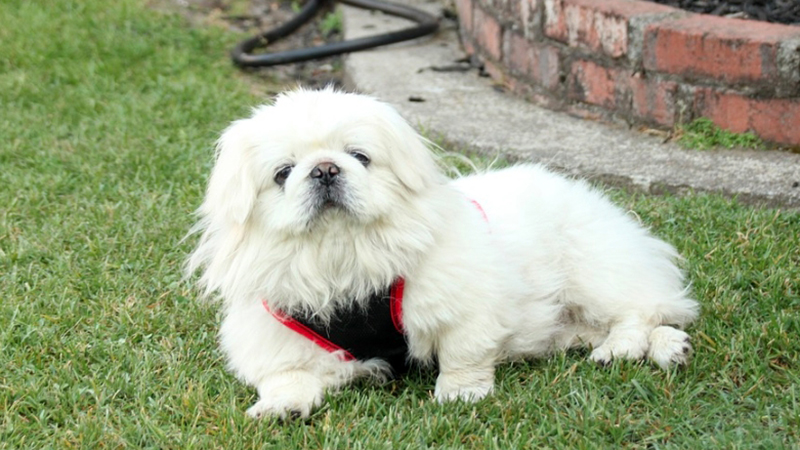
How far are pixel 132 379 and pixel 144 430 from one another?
0.33 metres

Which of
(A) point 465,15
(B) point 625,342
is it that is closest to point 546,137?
(A) point 465,15

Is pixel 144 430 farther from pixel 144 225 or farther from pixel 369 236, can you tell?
pixel 144 225

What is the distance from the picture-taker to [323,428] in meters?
2.83

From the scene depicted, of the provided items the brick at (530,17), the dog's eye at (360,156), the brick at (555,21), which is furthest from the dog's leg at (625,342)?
the brick at (530,17)

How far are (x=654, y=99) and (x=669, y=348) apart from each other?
6.28 ft

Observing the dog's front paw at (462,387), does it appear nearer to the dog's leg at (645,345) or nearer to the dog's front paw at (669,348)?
the dog's leg at (645,345)

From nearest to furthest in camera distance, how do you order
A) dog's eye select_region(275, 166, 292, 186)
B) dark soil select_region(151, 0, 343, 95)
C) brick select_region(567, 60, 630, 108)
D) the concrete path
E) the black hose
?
dog's eye select_region(275, 166, 292, 186) → the concrete path → brick select_region(567, 60, 630, 108) → the black hose → dark soil select_region(151, 0, 343, 95)

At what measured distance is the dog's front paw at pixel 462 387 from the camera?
297 cm

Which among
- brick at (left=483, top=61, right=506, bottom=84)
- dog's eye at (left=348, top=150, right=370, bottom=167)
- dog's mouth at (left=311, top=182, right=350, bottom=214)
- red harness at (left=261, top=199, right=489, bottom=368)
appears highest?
dog's eye at (left=348, top=150, right=370, bottom=167)

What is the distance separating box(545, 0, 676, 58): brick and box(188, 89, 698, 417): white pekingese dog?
5.66 feet

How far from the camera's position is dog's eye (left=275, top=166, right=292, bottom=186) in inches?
112

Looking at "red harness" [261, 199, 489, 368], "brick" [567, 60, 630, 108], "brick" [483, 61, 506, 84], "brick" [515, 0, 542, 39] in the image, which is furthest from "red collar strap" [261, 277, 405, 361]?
"brick" [483, 61, 506, 84]

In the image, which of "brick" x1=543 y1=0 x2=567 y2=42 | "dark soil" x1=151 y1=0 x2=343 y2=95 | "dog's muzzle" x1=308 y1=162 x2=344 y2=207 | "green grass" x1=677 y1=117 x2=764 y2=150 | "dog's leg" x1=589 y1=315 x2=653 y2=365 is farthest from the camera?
"dark soil" x1=151 y1=0 x2=343 y2=95

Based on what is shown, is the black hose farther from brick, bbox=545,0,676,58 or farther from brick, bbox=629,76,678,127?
brick, bbox=629,76,678,127
